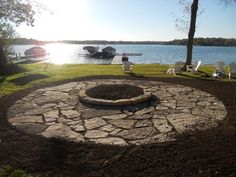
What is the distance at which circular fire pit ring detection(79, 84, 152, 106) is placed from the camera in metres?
8.60

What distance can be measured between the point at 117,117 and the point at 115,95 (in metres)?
1.67

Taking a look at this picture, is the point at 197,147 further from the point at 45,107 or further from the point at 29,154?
the point at 45,107

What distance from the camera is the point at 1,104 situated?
916cm

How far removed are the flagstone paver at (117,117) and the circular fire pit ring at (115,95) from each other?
7.1 inches

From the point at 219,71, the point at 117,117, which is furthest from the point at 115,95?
the point at 219,71

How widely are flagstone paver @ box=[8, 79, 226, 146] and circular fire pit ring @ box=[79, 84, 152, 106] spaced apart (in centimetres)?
18

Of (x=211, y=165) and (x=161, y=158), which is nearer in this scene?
(x=211, y=165)

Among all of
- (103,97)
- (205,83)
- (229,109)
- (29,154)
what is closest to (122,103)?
(103,97)

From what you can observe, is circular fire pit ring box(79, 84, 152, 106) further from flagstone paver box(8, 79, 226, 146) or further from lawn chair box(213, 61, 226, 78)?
lawn chair box(213, 61, 226, 78)

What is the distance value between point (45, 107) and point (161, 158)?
4737mm

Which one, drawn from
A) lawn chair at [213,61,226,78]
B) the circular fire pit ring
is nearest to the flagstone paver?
the circular fire pit ring

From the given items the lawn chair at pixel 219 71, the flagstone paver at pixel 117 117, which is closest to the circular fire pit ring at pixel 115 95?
the flagstone paver at pixel 117 117

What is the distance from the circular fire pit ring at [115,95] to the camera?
8.60 metres

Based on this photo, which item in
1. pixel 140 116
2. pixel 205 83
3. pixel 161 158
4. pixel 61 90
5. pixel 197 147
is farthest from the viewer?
pixel 205 83
